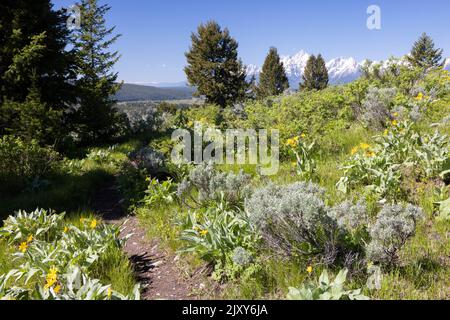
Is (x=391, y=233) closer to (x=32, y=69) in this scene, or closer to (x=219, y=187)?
(x=219, y=187)

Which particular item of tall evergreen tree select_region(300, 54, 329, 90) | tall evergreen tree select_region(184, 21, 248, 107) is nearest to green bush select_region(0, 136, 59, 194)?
tall evergreen tree select_region(184, 21, 248, 107)

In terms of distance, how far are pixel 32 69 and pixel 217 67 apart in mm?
27917

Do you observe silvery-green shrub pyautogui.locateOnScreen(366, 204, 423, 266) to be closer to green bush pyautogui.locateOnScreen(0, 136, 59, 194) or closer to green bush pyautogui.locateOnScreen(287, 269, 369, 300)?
green bush pyautogui.locateOnScreen(287, 269, 369, 300)

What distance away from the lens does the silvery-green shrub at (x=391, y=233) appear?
9.93 feet

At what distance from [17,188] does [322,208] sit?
738cm

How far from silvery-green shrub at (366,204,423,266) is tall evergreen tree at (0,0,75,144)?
9.84 metres

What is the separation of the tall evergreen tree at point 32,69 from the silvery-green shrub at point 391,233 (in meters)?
9.84

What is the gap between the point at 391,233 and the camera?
303 cm

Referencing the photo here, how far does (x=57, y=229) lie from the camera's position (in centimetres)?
517

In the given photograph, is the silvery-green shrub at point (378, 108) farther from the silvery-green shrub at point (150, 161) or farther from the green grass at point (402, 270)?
the silvery-green shrub at point (150, 161)

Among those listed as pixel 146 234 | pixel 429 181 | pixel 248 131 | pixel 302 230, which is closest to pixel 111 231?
pixel 146 234

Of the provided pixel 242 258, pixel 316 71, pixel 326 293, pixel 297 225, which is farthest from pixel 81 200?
pixel 316 71

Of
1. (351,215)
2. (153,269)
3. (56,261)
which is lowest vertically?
(153,269)

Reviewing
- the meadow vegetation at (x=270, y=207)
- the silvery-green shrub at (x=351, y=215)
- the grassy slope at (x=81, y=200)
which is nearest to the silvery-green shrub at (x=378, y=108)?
the meadow vegetation at (x=270, y=207)
